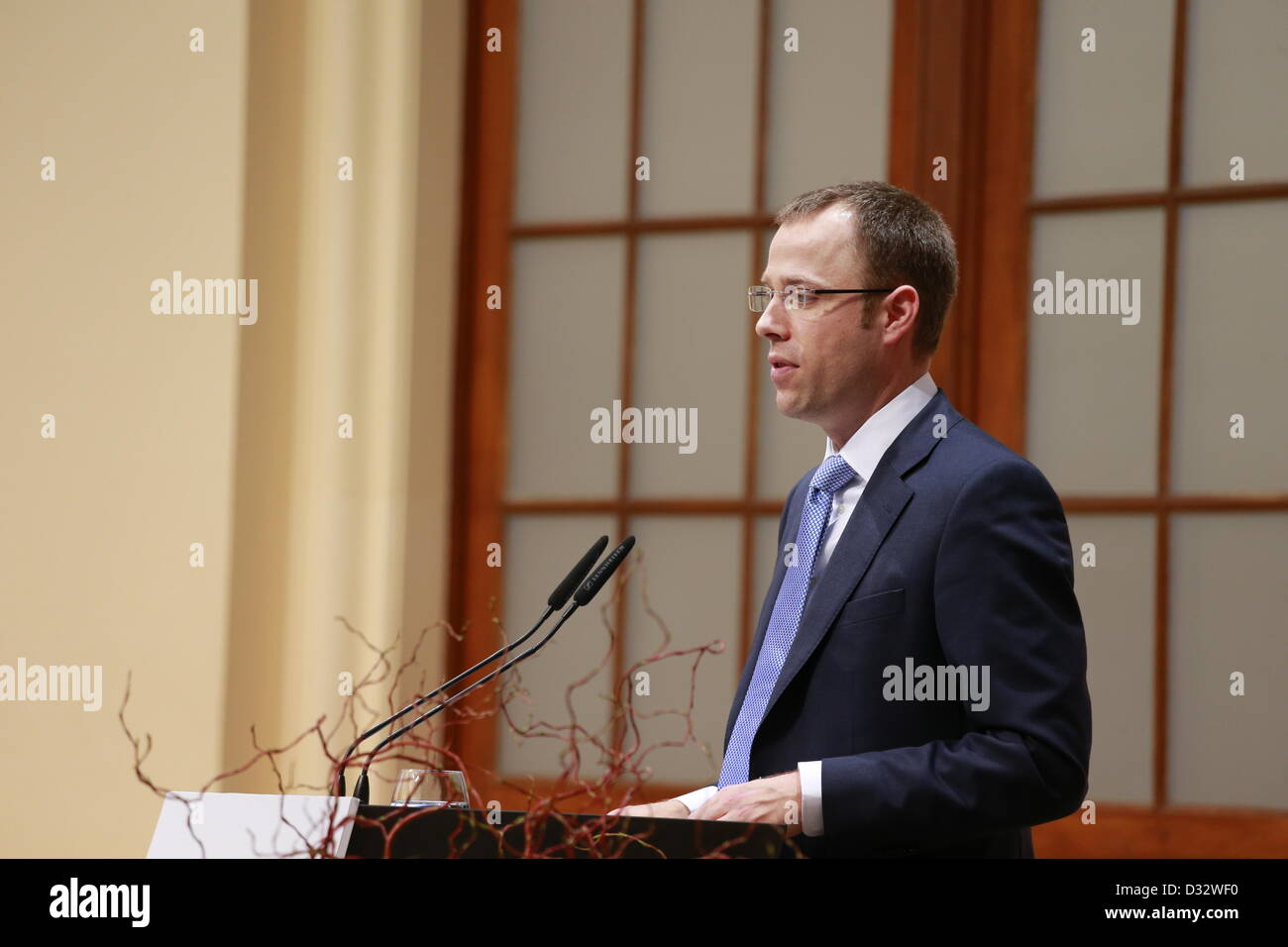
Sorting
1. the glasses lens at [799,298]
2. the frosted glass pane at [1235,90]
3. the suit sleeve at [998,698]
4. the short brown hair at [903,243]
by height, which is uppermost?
the frosted glass pane at [1235,90]

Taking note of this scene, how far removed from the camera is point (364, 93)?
9.29ft

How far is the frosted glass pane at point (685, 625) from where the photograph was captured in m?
2.72

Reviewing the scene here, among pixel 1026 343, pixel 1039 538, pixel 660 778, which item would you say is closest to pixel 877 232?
pixel 1039 538

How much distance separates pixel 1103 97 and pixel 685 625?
1312 mm

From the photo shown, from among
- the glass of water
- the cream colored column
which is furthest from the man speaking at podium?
the cream colored column

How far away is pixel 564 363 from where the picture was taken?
293 cm

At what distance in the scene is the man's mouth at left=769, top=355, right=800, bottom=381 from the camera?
171cm

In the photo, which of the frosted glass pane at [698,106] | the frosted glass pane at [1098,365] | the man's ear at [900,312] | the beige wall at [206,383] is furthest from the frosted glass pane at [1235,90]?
the beige wall at [206,383]

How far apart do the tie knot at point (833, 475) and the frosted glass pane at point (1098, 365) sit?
957 millimetres

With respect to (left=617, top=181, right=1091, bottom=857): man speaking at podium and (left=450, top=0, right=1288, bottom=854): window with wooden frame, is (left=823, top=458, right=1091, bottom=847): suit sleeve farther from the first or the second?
(left=450, top=0, right=1288, bottom=854): window with wooden frame

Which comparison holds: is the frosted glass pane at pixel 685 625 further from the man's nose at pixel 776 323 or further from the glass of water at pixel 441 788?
the glass of water at pixel 441 788

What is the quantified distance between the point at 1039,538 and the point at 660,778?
4.75 ft

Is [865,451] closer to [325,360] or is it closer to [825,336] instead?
[825,336]

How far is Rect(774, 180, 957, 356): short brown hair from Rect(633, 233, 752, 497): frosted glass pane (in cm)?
103
